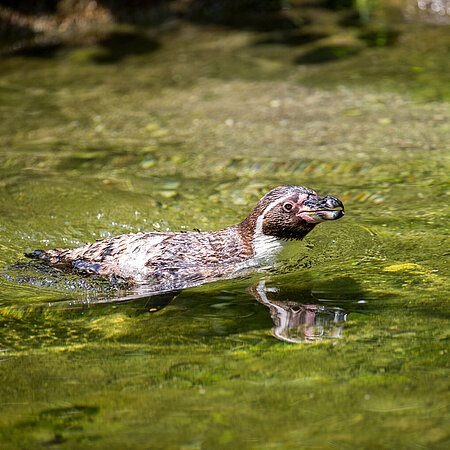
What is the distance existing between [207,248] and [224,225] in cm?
129

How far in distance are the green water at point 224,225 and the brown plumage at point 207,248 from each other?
0.24m

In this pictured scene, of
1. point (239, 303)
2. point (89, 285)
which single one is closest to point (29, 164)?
point (89, 285)

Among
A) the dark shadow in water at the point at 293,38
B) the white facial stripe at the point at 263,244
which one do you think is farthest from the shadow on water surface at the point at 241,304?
the dark shadow in water at the point at 293,38

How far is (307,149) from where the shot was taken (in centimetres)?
929

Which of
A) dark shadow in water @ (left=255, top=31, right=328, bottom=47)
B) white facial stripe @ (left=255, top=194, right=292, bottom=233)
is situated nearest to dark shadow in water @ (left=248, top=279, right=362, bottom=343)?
white facial stripe @ (left=255, top=194, right=292, bottom=233)

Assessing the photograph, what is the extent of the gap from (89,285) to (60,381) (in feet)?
6.08

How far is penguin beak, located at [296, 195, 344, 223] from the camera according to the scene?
5.69m

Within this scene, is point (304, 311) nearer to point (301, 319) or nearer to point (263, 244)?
point (301, 319)

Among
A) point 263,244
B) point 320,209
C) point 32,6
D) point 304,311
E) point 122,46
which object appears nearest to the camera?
point 304,311

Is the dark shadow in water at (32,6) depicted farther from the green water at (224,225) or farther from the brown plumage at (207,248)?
the brown plumage at (207,248)

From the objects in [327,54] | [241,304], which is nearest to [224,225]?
[241,304]

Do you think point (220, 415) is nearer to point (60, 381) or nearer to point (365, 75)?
point (60, 381)

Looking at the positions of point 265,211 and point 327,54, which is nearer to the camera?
point 265,211

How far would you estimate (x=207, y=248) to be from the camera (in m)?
6.12
